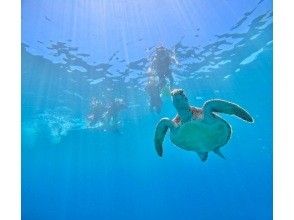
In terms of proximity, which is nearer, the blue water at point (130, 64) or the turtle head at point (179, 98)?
the turtle head at point (179, 98)

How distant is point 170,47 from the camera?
13.6 feet

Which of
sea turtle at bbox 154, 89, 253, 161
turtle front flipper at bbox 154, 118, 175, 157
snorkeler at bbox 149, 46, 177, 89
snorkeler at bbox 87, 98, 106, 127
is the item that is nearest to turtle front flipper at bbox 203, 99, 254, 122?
sea turtle at bbox 154, 89, 253, 161

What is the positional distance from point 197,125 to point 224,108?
33cm

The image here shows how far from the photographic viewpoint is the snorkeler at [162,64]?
4.21 meters

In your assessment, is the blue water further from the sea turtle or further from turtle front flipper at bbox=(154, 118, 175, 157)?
turtle front flipper at bbox=(154, 118, 175, 157)

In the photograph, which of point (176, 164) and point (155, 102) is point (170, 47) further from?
point (176, 164)

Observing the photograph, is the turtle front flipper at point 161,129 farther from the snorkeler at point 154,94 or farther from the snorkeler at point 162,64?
the snorkeler at point 154,94

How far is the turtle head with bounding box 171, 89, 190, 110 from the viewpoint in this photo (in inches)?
111

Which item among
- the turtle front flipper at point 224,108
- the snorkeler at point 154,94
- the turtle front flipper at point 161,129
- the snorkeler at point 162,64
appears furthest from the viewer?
the snorkeler at point 154,94

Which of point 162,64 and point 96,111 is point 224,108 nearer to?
point 162,64

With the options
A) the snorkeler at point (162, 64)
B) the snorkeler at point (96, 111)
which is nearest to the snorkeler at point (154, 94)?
the snorkeler at point (162, 64)

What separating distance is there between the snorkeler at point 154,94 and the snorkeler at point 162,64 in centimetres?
8

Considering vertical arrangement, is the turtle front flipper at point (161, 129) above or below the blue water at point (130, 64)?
below
